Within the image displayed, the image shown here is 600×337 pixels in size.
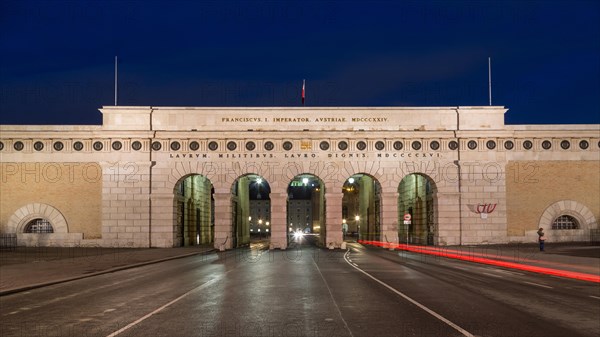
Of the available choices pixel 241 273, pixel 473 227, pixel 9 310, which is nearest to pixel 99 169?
pixel 241 273

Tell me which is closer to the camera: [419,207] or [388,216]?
[388,216]

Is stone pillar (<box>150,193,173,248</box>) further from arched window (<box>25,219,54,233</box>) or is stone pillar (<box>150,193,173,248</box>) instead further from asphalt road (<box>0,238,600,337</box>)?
asphalt road (<box>0,238,600,337</box>)

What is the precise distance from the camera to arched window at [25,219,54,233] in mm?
49250

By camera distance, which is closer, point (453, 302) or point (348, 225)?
point (453, 302)

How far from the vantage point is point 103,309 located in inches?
583

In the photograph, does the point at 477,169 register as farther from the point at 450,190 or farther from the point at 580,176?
the point at 580,176

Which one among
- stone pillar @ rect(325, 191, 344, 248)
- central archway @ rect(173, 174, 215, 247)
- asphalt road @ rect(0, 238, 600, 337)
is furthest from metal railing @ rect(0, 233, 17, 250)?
asphalt road @ rect(0, 238, 600, 337)

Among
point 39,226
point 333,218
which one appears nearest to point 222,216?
point 333,218

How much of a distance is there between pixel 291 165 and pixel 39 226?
21154 mm

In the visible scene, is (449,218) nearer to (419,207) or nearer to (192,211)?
(419,207)

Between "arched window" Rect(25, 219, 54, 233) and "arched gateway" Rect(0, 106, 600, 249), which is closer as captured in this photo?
"arched gateway" Rect(0, 106, 600, 249)

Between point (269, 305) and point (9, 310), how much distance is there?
6453 millimetres

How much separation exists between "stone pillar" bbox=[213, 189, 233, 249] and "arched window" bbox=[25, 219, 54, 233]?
13.6 m

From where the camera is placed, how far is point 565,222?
49.8 m
